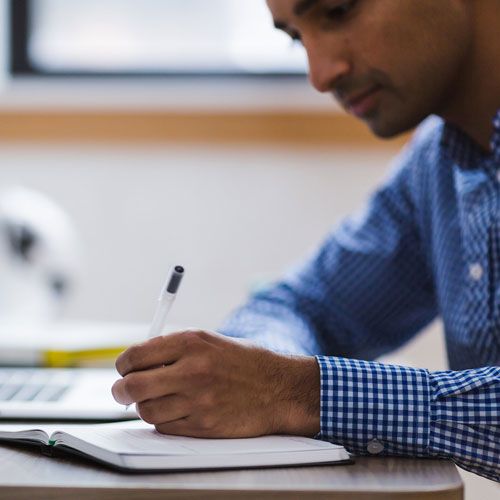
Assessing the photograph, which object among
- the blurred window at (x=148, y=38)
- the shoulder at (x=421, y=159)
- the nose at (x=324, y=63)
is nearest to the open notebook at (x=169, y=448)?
the nose at (x=324, y=63)

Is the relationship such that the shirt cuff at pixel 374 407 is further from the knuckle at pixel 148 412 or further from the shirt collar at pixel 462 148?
the shirt collar at pixel 462 148

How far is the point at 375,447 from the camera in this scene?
824 millimetres

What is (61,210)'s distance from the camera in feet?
8.39

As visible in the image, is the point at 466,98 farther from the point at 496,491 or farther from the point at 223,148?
the point at 223,148

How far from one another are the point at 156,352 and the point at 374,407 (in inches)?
8.0

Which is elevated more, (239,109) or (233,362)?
(239,109)

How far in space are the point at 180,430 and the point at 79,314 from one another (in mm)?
1796

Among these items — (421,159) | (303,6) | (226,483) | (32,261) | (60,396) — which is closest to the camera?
(226,483)

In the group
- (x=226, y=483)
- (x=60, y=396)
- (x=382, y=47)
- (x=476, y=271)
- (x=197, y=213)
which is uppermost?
(x=197, y=213)

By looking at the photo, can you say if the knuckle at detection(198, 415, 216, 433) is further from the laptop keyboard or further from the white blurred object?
the white blurred object

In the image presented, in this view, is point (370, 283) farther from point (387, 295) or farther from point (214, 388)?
point (214, 388)

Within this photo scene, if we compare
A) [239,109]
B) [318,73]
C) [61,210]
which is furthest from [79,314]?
[318,73]

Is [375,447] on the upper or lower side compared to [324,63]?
lower

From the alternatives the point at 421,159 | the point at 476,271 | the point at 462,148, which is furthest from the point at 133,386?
the point at 421,159
